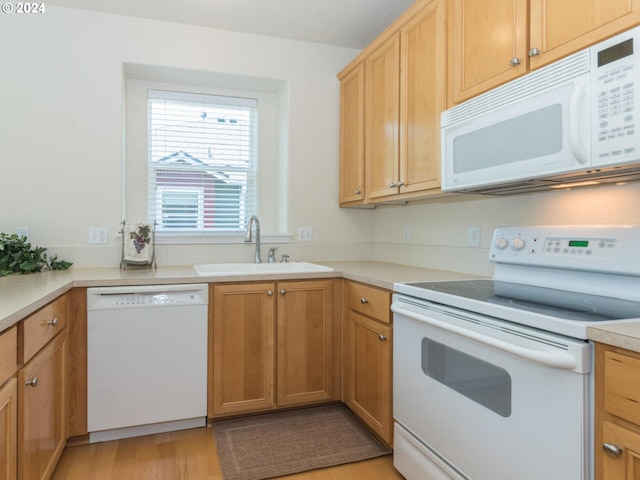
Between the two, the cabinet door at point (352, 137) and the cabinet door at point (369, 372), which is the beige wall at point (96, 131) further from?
the cabinet door at point (369, 372)

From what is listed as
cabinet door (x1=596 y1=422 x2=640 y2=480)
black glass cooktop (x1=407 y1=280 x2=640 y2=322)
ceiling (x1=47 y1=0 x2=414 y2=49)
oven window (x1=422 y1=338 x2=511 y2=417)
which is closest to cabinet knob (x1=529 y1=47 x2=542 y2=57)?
black glass cooktop (x1=407 y1=280 x2=640 y2=322)

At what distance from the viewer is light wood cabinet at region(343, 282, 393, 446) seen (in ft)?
6.39

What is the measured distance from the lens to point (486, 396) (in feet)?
4.30

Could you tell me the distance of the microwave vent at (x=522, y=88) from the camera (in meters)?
1.30

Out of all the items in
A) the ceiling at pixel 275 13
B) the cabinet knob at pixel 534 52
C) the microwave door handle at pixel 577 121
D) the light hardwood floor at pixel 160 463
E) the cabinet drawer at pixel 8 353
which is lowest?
the light hardwood floor at pixel 160 463

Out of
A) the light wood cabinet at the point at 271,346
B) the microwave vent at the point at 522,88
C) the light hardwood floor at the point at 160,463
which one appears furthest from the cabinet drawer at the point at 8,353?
the microwave vent at the point at 522,88

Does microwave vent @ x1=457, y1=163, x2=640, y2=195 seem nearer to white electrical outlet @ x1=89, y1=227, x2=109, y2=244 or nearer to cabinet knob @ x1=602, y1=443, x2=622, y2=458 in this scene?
cabinet knob @ x1=602, y1=443, x2=622, y2=458

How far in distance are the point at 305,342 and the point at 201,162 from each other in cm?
155

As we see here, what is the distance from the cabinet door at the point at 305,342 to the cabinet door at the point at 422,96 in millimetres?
808

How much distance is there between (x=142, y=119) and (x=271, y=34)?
1090 mm

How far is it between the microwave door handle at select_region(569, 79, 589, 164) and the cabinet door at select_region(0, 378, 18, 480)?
1.86m

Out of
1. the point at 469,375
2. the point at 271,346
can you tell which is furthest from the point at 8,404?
the point at 469,375

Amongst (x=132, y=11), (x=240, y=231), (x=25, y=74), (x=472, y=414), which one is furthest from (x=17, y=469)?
(x=132, y=11)

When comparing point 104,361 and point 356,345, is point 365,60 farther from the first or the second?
point 104,361
